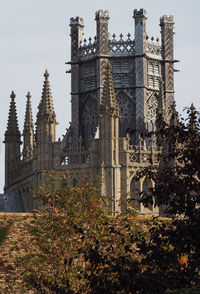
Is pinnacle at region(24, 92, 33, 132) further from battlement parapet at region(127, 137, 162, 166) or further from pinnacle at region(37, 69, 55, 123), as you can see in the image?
battlement parapet at region(127, 137, 162, 166)

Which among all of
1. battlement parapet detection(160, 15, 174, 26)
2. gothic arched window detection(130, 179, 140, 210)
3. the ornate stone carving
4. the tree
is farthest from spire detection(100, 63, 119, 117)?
the tree

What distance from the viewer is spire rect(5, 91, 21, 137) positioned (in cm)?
7538

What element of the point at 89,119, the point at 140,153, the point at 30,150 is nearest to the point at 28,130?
the point at 30,150

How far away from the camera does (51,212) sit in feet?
116

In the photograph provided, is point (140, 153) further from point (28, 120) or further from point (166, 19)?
point (166, 19)

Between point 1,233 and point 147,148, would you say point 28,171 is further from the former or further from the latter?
point 1,233

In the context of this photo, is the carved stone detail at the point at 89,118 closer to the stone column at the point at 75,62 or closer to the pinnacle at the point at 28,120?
the stone column at the point at 75,62

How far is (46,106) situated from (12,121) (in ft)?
34.9

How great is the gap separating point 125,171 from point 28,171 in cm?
953

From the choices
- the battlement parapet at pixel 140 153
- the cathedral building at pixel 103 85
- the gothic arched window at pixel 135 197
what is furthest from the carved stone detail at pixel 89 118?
the gothic arched window at pixel 135 197

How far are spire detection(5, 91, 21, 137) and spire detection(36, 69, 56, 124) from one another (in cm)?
947

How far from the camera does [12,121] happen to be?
75.9 metres

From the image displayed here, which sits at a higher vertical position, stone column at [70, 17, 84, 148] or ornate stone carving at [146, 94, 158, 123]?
stone column at [70, 17, 84, 148]

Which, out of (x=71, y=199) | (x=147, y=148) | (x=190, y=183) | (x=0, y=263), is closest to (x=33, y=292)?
(x=0, y=263)
